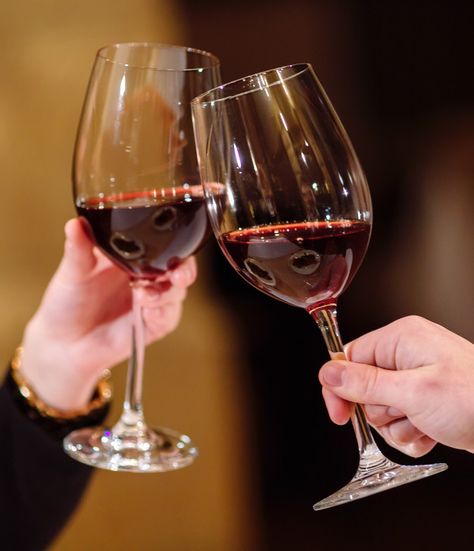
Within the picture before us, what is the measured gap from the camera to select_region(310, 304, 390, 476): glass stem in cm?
71

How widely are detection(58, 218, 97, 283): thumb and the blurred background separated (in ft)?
4.05

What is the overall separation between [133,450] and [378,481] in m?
0.36

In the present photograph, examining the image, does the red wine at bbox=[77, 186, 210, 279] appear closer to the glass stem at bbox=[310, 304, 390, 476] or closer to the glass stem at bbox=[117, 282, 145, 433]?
the glass stem at bbox=[117, 282, 145, 433]

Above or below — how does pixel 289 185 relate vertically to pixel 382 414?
above

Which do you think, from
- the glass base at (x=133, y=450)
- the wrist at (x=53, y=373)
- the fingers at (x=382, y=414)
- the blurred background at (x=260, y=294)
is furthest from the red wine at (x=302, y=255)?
the blurred background at (x=260, y=294)

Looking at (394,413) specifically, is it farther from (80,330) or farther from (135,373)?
(80,330)

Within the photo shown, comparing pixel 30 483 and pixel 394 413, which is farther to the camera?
pixel 30 483

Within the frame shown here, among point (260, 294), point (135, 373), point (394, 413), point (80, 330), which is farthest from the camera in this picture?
point (260, 294)

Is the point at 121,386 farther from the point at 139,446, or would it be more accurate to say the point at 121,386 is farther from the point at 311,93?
the point at 311,93

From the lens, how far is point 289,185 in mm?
661

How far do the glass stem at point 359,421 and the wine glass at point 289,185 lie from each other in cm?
1

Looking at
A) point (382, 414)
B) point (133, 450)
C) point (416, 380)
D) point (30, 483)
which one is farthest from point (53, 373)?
point (416, 380)

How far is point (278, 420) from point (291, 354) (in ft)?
0.65

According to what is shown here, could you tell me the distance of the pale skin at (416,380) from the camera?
2.20ft
